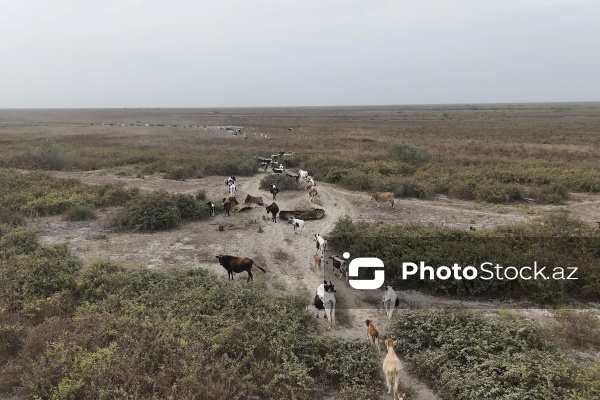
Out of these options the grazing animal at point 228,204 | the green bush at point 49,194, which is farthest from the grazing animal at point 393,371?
the green bush at point 49,194

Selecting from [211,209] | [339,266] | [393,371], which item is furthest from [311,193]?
[393,371]

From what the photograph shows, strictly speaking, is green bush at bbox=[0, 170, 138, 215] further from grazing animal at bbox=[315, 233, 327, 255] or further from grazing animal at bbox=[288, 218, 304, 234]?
grazing animal at bbox=[315, 233, 327, 255]

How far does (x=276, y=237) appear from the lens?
525 inches

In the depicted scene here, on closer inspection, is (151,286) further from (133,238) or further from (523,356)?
(523,356)

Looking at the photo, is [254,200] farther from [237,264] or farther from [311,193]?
[237,264]

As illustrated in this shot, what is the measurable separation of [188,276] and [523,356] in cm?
741

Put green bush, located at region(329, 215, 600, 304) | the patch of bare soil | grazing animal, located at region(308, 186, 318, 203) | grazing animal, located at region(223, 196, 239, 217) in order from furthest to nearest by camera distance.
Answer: grazing animal, located at region(308, 186, 318, 203), grazing animal, located at region(223, 196, 239, 217), the patch of bare soil, green bush, located at region(329, 215, 600, 304)

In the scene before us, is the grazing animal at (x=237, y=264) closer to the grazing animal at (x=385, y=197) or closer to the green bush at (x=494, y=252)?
the green bush at (x=494, y=252)

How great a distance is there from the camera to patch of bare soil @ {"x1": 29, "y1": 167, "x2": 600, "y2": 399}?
977 cm

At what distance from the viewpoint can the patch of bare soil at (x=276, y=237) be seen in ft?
32.0

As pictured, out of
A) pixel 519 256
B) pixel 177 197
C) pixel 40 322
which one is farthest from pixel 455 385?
pixel 177 197

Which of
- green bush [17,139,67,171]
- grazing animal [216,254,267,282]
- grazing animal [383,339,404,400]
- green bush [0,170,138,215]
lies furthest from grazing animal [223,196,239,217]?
green bush [17,139,67,171]

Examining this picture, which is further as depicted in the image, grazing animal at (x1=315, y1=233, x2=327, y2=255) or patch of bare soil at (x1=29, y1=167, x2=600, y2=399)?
grazing animal at (x1=315, y1=233, x2=327, y2=255)

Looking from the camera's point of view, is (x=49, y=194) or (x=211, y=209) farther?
(x=49, y=194)
